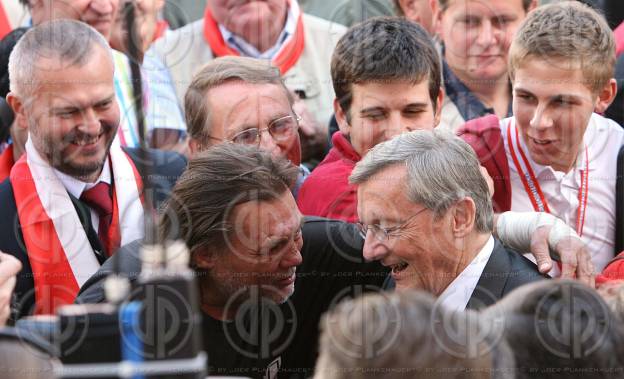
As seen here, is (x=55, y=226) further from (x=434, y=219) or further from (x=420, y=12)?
(x=420, y=12)

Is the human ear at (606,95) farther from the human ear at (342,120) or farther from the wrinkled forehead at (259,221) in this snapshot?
the wrinkled forehead at (259,221)

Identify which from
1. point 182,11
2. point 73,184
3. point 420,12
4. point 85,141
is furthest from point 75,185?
point 420,12

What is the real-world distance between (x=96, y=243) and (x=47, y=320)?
2.15ft

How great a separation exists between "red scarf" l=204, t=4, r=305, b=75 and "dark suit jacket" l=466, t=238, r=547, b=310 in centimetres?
109

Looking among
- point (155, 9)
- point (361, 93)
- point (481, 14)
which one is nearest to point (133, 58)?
point (155, 9)

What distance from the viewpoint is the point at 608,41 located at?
282cm

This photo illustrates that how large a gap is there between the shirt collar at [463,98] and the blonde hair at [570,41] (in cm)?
30

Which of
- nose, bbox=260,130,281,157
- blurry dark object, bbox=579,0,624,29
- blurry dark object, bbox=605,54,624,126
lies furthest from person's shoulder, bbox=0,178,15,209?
blurry dark object, bbox=579,0,624,29

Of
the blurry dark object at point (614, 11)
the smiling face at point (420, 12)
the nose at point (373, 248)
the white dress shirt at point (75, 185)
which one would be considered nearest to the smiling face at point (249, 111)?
the white dress shirt at point (75, 185)

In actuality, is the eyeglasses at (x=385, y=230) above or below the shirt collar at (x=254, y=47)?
below

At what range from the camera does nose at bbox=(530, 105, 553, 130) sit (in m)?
2.70

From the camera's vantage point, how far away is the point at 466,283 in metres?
2.40

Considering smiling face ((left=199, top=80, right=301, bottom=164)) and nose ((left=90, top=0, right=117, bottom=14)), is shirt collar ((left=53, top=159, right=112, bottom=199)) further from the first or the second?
nose ((left=90, top=0, right=117, bottom=14))

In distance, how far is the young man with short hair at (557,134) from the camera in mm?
2725
